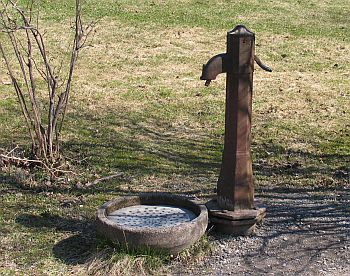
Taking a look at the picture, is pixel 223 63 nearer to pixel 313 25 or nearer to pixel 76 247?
pixel 76 247

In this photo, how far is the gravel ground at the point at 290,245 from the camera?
5.01 meters

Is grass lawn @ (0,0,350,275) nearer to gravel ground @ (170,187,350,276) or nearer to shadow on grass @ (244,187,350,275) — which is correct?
shadow on grass @ (244,187,350,275)

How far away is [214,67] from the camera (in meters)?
5.25

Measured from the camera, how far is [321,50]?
13.5 meters

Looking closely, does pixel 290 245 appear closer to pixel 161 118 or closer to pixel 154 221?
pixel 154 221

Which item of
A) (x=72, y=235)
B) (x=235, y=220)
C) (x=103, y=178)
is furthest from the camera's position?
(x=103, y=178)

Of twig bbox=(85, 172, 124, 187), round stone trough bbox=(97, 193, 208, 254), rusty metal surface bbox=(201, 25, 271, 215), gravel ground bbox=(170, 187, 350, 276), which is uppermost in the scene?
rusty metal surface bbox=(201, 25, 271, 215)

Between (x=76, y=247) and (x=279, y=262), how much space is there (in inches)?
57.8

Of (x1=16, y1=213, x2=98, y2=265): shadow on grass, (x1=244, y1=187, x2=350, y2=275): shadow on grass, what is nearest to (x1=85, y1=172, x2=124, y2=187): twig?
(x1=16, y1=213, x2=98, y2=265): shadow on grass

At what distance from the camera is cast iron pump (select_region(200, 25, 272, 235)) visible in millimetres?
5246

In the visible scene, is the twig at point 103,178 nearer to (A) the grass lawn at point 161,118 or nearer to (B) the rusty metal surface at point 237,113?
(A) the grass lawn at point 161,118

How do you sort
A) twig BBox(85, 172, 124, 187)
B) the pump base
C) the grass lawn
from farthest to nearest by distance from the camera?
twig BBox(85, 172, 124, 187), the grass lawn, the pump base

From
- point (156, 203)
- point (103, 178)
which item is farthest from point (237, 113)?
point (103, 178)

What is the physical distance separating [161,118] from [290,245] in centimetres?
422
